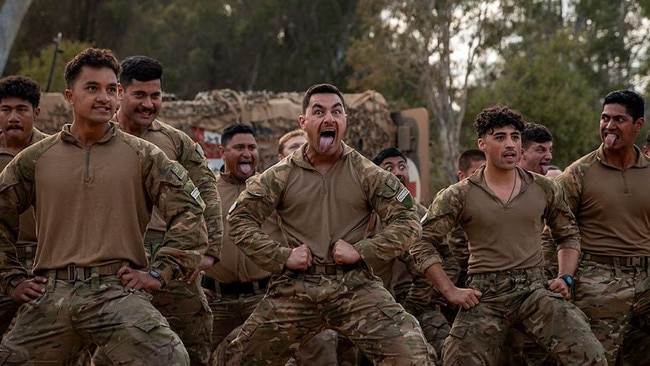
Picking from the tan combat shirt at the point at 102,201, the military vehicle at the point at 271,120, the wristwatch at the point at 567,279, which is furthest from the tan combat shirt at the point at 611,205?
the military vehicle at the point at 271,120

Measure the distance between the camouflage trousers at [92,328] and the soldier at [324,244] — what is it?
119 cm

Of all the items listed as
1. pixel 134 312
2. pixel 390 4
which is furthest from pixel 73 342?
pixel 390 4

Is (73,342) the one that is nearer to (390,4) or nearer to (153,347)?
(153,347)

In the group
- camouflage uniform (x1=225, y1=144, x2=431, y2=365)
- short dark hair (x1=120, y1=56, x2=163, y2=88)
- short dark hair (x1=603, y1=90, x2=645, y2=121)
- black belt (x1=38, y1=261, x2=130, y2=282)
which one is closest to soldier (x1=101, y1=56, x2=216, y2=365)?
short dark hair (x1=120, y1=56, x2=163, y2=88)

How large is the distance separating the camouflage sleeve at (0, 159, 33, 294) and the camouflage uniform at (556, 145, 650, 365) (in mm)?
4450

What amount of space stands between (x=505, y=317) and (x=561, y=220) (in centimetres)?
85

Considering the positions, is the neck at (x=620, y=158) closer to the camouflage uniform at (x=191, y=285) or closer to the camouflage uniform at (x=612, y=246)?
the camouflage uniform at (x=612, y=246)

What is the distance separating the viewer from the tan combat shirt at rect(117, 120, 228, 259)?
8.53 m

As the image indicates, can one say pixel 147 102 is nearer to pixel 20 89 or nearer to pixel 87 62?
pixel 20 89

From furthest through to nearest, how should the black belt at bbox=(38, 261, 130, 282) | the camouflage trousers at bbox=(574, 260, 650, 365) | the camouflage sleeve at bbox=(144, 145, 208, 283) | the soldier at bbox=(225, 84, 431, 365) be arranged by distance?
the camouflage trousers at bbox=(574, 260, 650, 365), the soldier at bbox=(225, 84, 431, 365), the camouflage sleeve at bbox=(144, 145, 208, 283), the black belt at bbox=(38, 261, 130, 282)

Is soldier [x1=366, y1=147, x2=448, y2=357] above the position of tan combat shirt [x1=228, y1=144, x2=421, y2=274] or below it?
below

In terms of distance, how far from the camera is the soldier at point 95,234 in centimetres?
686

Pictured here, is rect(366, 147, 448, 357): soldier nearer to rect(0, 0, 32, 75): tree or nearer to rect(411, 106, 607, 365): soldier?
rect(411, 106, 607, 365): soldier

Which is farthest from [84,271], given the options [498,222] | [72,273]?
[498,222]
